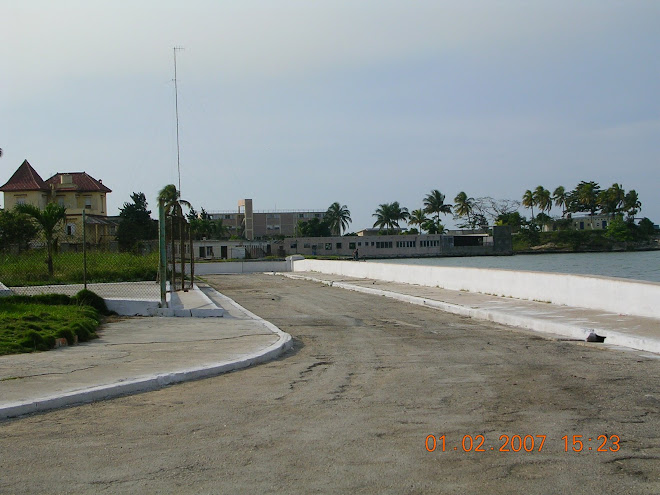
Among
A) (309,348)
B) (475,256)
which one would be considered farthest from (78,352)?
(475,256)

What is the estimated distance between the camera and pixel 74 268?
28688 millimetres

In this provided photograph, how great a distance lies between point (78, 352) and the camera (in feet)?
38.0

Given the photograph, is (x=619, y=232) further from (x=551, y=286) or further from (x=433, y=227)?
(x=551, y=286)

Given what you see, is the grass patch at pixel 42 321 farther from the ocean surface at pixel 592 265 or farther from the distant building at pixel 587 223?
the distant building at pixel 587 223

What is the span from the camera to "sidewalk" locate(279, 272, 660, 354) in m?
11.8

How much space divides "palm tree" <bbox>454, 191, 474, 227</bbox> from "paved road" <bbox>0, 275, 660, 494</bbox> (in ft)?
511

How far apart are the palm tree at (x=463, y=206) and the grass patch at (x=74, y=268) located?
13753 centimetres

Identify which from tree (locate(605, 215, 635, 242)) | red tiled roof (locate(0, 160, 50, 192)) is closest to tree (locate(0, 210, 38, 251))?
red tiled roof (locate(0, 160, 50, 192))

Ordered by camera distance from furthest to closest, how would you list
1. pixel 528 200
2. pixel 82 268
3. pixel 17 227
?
pixel 528 200
pixel 17 227
pixel 82 268

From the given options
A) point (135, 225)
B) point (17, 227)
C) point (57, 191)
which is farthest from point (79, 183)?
point (17, 227)

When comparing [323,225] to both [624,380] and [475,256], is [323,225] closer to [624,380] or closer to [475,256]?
[475,256]

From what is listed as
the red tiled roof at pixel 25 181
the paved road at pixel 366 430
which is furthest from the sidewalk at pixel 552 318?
the red tiled roof at pixel 25 181

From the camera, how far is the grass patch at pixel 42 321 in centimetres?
1177

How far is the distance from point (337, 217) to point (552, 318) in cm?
14418
